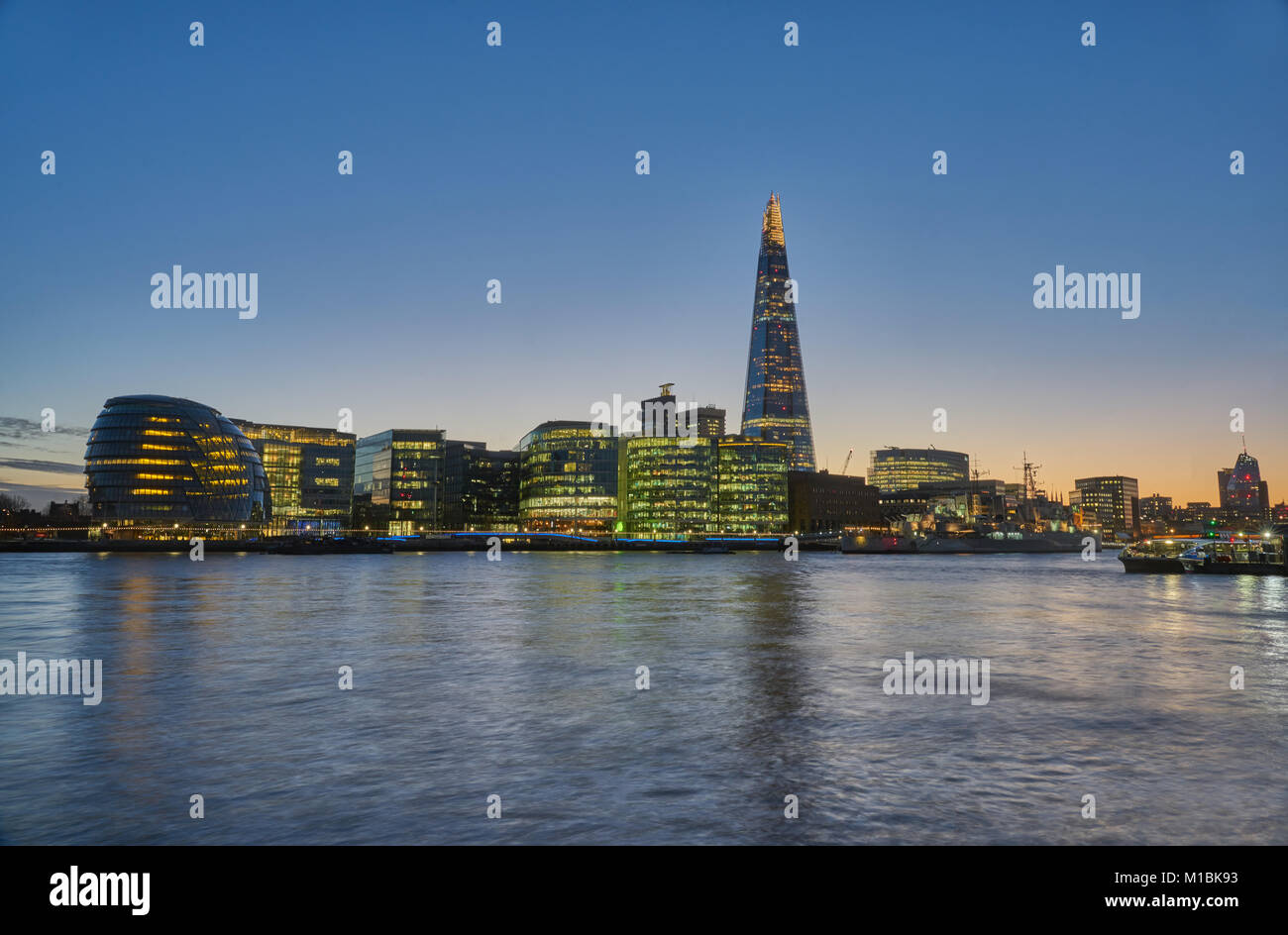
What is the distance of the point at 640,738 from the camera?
16547 millimetres

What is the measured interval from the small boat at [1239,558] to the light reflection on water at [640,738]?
7445 cm

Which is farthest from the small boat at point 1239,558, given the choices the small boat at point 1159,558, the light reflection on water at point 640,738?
the light reflection on water at point 640,738

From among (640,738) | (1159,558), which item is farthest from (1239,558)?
(640,738)

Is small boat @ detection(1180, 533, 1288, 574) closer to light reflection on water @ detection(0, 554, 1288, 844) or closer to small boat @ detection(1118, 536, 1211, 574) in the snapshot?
small boat @ detection(1118, 536, 1211, 574)

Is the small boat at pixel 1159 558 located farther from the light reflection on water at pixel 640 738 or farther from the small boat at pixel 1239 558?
the light reflection on water at pixel 640 738

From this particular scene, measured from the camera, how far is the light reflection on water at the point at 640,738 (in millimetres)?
11422

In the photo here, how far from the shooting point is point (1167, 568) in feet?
363

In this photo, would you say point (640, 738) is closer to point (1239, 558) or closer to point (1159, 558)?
point (1239, 558)

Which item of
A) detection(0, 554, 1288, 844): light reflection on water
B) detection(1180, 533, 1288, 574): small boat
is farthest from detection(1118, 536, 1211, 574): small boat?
detection(0, 554, 1288, 844): light reflection on water

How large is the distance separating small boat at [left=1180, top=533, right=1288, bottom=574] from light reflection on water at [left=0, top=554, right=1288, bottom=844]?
74449 mm

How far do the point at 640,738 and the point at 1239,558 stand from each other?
12047 centimetres
